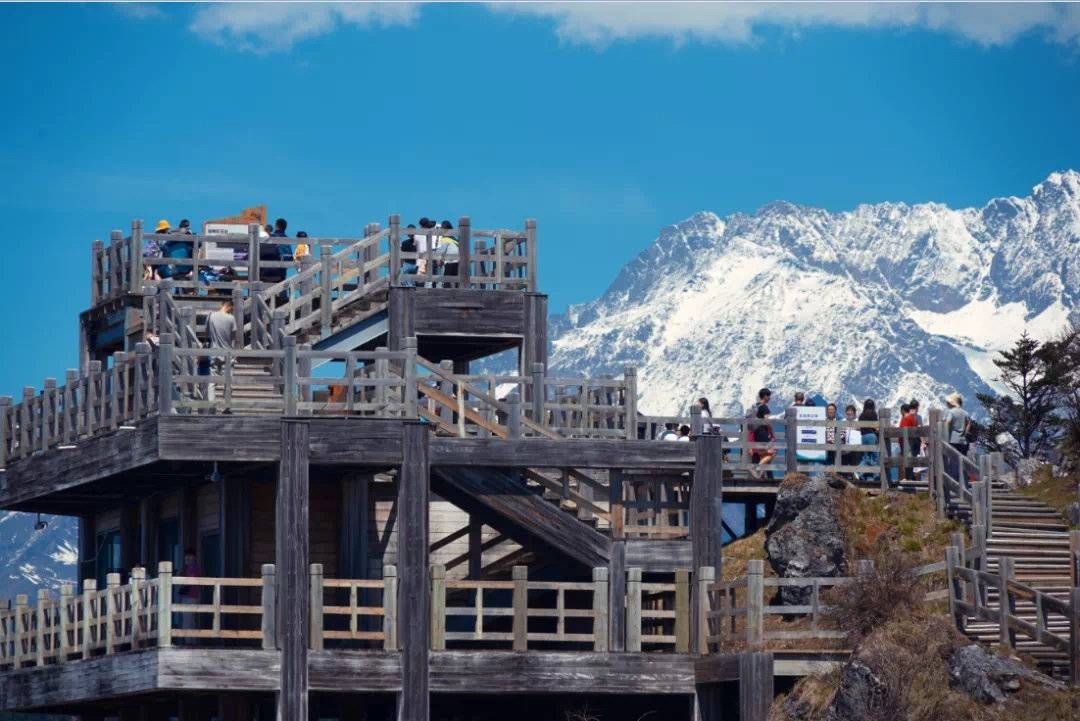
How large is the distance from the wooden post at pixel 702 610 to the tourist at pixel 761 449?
22.4 feet

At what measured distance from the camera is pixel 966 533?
154 feet

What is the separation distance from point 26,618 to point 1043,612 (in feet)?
62.2

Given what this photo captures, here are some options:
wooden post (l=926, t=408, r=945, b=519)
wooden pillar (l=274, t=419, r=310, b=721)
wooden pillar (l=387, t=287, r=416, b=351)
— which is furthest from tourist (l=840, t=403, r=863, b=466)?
wooden pillar (l=274, t=419, r=310, b=721)

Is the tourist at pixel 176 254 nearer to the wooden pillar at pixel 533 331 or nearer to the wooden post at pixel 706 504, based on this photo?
the wooden pillar at pixel 533 331

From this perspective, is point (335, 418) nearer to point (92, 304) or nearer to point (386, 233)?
point (386, 233)

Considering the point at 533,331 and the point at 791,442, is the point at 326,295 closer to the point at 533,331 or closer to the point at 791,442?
the point at 533,331

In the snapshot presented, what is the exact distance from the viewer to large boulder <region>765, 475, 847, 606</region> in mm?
47188

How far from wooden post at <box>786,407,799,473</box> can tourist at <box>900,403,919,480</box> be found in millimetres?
2002

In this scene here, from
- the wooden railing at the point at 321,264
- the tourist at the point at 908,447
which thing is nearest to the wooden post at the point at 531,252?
the wooden railing at the point at 321,264

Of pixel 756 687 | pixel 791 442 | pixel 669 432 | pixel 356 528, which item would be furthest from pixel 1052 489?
pixel 356 528

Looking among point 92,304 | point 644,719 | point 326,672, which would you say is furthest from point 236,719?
point 92,304

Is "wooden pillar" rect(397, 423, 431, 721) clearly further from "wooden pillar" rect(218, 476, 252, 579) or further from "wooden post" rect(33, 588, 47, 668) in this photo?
"wooden post" rect(33, 588, 47, 668)

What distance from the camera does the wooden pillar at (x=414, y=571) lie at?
42562 mm

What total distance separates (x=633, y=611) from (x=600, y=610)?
1.84 ft
